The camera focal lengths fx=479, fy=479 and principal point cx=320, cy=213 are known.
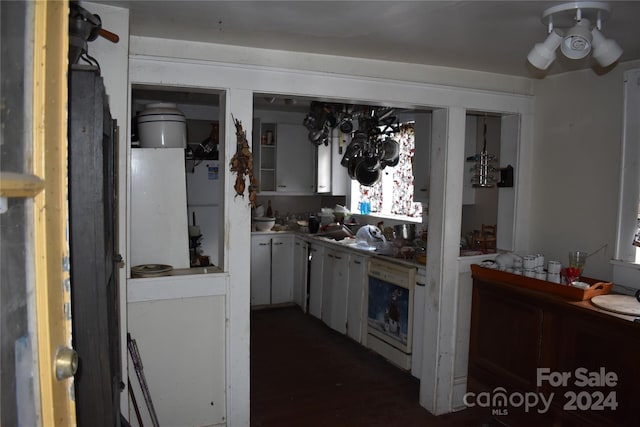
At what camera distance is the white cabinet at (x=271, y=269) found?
5.34m

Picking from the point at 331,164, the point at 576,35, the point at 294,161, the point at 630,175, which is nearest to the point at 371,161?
the point at 331,164

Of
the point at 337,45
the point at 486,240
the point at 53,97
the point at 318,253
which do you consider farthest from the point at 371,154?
the point at 53,97

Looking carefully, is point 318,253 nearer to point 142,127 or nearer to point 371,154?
point 371,154

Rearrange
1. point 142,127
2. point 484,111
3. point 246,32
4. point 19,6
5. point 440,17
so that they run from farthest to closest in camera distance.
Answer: point 484,111
point 142,127
point 246,32
point 440,17
point 19,6

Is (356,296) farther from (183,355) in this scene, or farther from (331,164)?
(331,164)

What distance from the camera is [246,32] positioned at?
236cm

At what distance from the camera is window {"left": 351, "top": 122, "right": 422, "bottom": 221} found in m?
5.07

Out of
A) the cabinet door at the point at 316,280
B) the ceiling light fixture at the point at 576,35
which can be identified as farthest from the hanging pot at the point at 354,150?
the ceiling light fixture at the point at 576,35

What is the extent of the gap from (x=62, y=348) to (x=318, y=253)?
4066mm

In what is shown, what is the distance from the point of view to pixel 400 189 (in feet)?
17.2

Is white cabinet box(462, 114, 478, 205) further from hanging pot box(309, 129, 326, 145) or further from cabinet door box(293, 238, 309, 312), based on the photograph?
cabinet door box(293, 238, 309, 312)

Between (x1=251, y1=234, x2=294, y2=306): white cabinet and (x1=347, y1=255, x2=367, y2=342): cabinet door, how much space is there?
1265 millimetres

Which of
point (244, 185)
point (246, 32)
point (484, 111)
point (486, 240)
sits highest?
Answer: point (246, 32)

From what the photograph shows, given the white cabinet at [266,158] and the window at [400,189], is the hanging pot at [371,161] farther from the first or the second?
the white cabinet at [266,158]
